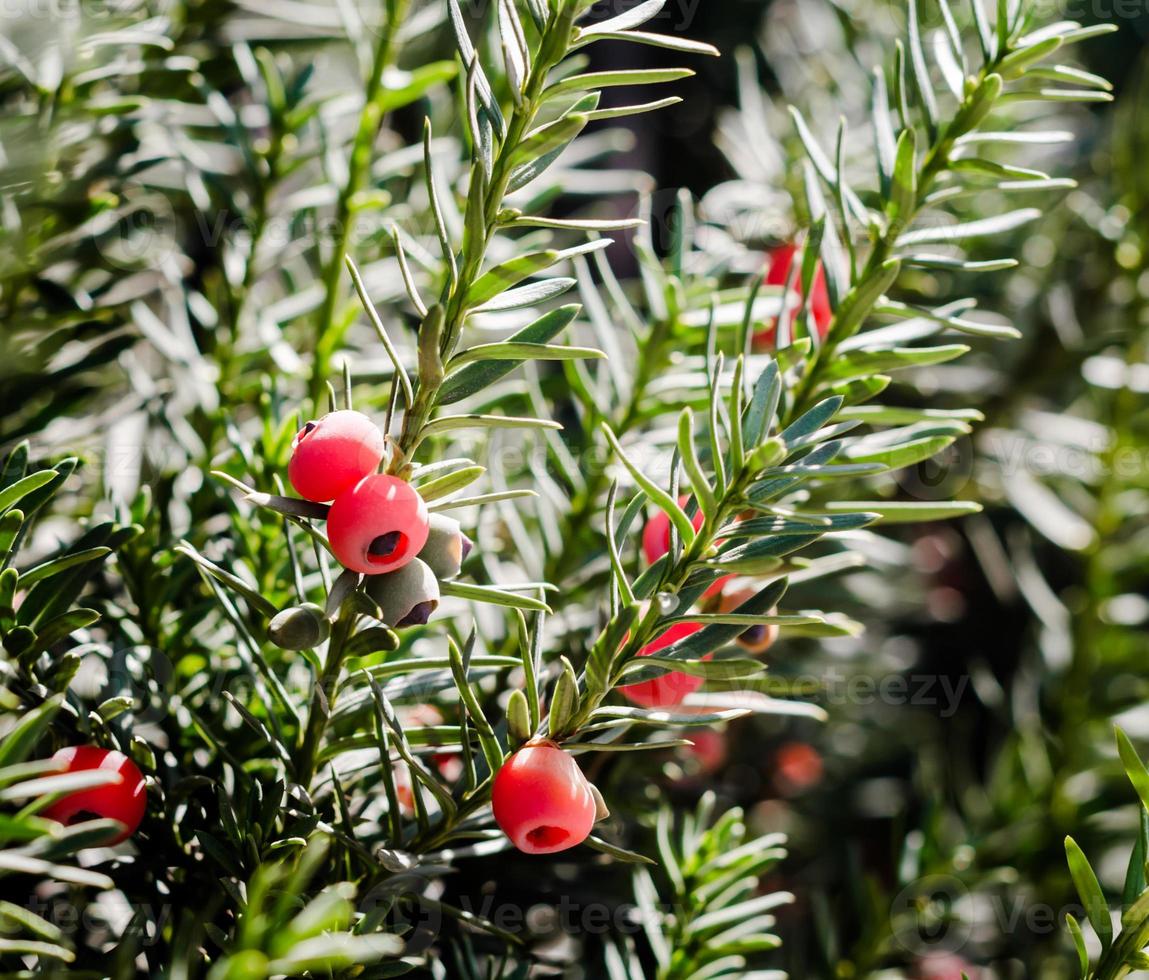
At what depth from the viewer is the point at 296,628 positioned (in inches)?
11.0

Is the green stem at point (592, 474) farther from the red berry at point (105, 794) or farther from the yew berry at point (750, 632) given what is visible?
the red berry at point (105, 794)

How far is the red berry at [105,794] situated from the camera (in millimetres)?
302

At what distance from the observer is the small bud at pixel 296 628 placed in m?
0.28

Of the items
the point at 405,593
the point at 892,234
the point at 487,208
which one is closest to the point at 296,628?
the point at 405,593

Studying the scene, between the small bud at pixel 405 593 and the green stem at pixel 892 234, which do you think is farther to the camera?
the green stem at pixel 892 234

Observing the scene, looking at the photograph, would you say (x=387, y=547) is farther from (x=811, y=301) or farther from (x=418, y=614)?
(x=811, y=301)

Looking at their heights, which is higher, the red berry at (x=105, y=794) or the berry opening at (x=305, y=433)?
the berry opening at (x=305, y=433)

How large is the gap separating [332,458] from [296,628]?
5cm

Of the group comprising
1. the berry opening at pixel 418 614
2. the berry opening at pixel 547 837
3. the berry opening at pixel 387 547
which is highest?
the berry opening at pixel 387 547

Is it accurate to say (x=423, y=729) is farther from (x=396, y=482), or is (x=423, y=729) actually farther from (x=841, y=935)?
(x=841, y=935)

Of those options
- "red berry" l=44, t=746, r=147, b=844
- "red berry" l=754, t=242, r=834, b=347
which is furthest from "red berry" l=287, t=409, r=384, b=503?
"red berry" l=754, t=242, r=834, b=347

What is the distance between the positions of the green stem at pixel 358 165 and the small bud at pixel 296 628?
0.69ft

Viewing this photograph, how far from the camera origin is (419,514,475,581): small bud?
0.31m

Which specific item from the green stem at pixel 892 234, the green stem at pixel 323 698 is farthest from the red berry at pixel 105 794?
the green stem at pixel 892 234
